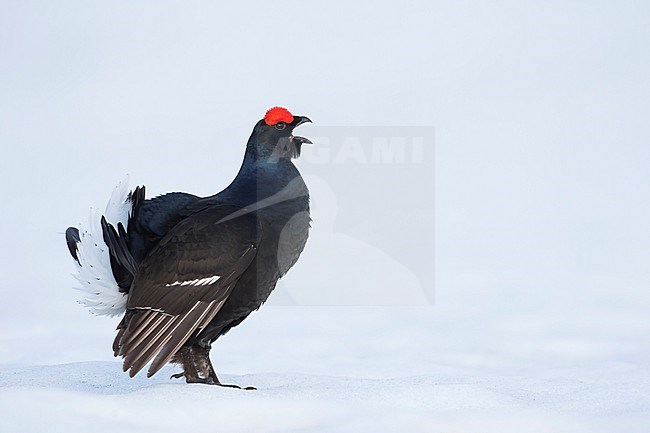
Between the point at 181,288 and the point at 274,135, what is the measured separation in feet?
3.05

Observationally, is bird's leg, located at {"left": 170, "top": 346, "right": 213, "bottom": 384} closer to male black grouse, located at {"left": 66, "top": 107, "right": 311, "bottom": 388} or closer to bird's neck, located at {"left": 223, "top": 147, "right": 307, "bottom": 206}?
male black grouse, located at {"left": 66, "top": 107, "right": 311, "bottom": 388}

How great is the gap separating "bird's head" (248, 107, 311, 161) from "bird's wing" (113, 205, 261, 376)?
0.53 metres

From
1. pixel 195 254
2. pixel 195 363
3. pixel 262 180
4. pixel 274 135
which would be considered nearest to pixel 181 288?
pixel 195 254

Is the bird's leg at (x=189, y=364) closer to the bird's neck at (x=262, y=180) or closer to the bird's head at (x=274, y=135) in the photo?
the bird's neck at (x=262, y=180)

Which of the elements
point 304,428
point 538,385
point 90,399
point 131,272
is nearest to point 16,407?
point 90,399

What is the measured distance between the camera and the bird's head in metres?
4.54

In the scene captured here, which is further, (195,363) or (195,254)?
(195,363)

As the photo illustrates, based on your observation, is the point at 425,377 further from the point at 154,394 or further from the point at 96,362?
the point at 96,362

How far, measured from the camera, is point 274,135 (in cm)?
455

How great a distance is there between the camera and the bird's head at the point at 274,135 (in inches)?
179

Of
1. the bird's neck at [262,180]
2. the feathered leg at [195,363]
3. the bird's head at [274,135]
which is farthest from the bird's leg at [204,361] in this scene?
the bird's head at [274,135]

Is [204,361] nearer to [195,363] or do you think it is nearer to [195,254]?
[195,363]

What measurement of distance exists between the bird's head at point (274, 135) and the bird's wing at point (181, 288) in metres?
0.53

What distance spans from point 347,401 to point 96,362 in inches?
70.4
